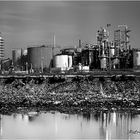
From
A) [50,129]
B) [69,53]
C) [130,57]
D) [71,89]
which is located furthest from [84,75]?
[50,129]

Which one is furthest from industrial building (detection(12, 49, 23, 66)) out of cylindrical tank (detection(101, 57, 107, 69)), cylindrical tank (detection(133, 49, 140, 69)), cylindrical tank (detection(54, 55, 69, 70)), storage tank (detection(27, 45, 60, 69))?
cylindrical tank (detection(133, 49, 140, 69))

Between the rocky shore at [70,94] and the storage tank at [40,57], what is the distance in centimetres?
1474

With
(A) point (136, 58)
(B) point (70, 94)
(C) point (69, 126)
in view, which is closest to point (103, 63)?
(A) point (136, 58)

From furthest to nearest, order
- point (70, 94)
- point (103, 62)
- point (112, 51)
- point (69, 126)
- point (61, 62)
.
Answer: point (61, 62)
point (112, 51)
point (103, 62)
point (70, 94)
point (69, 126)

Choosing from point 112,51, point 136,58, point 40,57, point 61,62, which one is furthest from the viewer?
point 40,57

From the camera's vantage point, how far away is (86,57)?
218 ft

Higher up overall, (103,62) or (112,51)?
(112,51)

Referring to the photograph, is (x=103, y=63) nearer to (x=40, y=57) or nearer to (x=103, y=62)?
(x=103, y=62)

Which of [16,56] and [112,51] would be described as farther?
[16,56]

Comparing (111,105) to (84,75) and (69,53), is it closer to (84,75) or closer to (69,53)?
(84,75)

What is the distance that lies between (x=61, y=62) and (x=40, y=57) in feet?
15.5

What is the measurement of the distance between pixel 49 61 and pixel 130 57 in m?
14.6

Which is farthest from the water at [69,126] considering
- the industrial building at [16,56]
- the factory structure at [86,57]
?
the industrial building at [16,56]

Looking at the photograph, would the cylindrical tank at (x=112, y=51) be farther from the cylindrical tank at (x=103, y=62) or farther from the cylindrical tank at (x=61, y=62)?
the cylindrical tank at (x=61, y=62)
